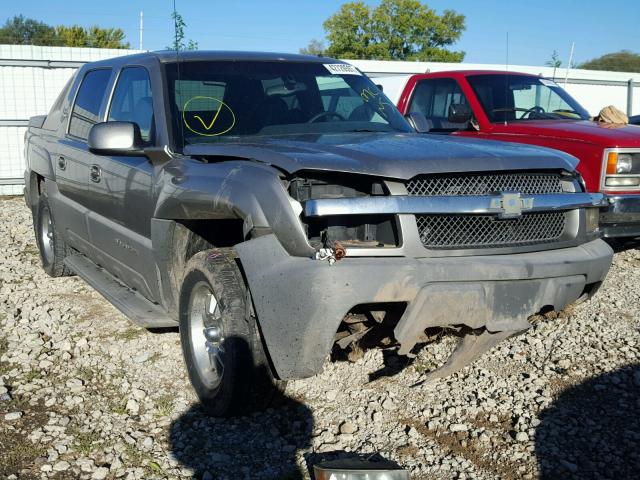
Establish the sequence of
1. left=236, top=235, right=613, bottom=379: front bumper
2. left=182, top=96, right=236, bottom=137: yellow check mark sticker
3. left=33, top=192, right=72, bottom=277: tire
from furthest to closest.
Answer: left=33, top=192, right=72, bottom=277: tire
left=182, top=96, right=236, bottom=137: yellow check mark sticker
left=236, top=235, right=613, bottom=379: front bumper

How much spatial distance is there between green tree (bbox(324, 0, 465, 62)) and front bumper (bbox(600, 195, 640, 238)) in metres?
48.7

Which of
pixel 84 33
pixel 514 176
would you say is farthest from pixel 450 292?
pixel 84 33

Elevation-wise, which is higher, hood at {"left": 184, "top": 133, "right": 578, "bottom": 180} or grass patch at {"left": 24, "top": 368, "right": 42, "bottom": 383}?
hood at {"left": 184, "top": 133, "right": 578, "bottom": 180}

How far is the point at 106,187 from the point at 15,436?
1.84 metres

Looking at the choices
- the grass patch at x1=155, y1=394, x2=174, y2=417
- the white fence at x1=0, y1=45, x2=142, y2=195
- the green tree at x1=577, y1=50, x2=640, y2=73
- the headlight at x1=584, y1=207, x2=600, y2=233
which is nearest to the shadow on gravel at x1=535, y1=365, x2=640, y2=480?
the headlight at x1=584, y1=207, x2=600, y2=233

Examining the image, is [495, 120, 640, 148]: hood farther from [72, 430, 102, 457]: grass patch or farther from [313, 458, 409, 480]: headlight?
[313, 458, 409, 480]: headlight

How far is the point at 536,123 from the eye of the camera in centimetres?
811

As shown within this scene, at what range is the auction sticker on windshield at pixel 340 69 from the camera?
549cm

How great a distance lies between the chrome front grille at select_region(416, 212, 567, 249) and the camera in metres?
3.58

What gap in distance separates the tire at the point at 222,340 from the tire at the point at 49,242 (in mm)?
3044

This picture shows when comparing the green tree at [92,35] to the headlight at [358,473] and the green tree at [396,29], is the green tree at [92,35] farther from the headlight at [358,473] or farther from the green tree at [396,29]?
the headlight at [358,473]

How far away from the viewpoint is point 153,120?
472 centimetres

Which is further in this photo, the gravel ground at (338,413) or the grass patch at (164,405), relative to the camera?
the grass patch at (164,405)

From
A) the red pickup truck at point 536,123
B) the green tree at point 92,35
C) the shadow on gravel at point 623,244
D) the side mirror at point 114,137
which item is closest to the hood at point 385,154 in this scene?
the side mirror at point 114,137
